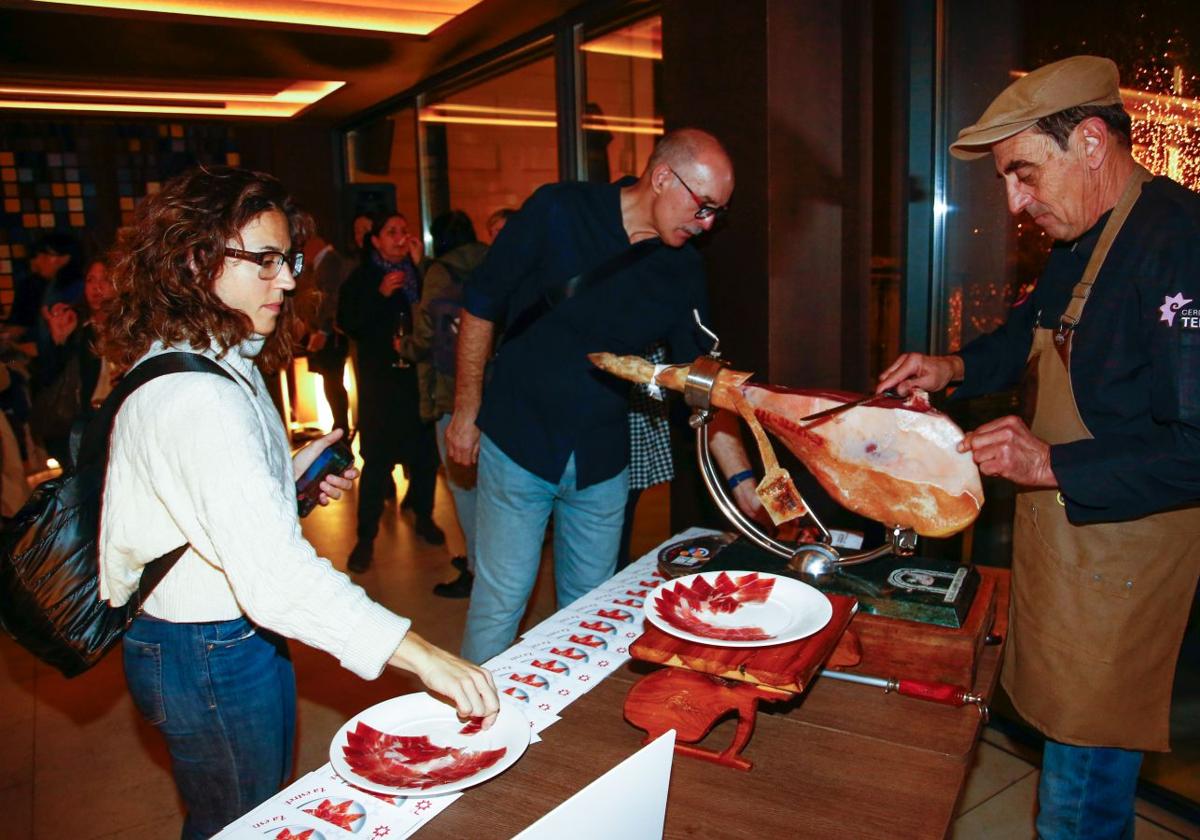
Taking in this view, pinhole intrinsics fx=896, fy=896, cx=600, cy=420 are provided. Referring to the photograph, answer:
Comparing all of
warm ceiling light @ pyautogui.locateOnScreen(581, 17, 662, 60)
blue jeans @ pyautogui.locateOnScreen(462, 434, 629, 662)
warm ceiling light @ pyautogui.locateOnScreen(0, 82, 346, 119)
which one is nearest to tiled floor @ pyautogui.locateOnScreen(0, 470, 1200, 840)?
blue jeans @ pyautogui.locateOnScreen(462, 434, 629, 662)

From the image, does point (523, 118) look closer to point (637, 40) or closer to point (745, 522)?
point (637, 40)

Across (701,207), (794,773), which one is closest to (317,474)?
(794,773)

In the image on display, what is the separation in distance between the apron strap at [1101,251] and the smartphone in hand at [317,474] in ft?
4.27

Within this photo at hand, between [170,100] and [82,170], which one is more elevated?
[170,100]

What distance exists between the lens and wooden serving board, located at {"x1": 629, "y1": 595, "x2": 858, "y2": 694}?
1.25 meters

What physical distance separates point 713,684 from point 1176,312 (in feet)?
2.94

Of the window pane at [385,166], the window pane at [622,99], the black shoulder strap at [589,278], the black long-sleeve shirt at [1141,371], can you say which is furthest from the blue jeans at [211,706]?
the window pane at [385,166]

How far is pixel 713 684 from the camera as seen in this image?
1.34 meters

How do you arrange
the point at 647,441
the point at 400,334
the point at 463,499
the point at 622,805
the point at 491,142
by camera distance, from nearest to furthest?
1. the point at 622,805
2. the point at 647,441
3. the point at 463,499
4. the point at 400,334
5. the point at 491,142

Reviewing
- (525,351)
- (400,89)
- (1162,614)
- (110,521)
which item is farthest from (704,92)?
(400,89)

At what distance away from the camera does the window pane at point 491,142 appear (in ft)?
17.2

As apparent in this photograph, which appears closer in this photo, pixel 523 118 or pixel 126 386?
pixel 126 386

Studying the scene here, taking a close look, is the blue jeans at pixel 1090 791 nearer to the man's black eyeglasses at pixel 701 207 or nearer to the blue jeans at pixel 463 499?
the man's black eyeglasses at pixel 701 207

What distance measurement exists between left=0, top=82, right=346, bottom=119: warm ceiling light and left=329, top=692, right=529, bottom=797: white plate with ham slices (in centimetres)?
649
